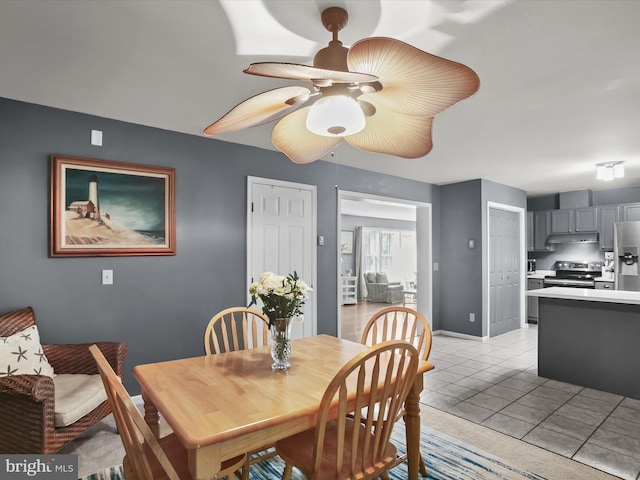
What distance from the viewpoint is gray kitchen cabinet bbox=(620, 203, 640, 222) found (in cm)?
Answer: 621

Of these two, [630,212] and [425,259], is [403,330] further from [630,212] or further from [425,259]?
[630,212]

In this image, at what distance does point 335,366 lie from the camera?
78.2 inches

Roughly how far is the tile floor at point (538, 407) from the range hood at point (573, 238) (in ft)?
10.8

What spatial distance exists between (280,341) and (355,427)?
0.60 meters

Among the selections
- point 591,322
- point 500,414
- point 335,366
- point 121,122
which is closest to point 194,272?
point 121,122

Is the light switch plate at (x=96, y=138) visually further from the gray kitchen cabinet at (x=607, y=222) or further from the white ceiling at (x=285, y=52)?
the gray kitchen cabinet at (x=607, y=222)

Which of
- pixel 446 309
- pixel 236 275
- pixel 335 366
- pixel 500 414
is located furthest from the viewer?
pixel 446 309

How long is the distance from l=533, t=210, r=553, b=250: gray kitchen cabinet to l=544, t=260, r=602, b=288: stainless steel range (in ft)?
1.73

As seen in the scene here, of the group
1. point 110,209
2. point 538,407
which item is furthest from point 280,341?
point 538,407

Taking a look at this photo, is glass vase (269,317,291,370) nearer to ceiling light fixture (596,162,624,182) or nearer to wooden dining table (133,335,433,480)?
wooden dining table (133,335,433,480)

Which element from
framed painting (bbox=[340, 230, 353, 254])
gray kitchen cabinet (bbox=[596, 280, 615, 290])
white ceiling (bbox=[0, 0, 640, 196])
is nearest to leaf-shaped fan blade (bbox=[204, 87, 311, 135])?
white ceiling (bbox=[0, 0, 640, 196])

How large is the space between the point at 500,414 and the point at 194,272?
2.92m

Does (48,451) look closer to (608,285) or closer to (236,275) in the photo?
(236,275)

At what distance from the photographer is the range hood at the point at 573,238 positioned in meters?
6.84
